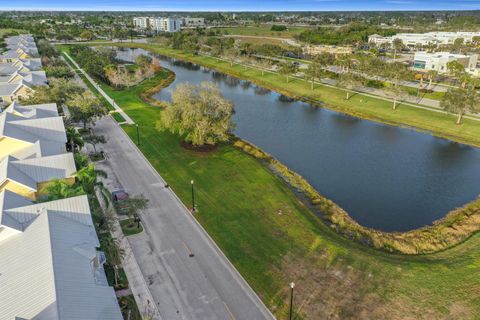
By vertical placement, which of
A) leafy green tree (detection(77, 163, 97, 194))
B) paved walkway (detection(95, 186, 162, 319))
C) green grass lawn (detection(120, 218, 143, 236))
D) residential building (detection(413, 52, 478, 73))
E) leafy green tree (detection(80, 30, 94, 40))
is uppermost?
leafy green tree (detection(80, 30, 94, 40))

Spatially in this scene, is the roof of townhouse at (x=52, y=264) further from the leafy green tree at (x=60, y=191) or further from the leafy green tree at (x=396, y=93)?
the leafy green tree at (x=396, y=93)

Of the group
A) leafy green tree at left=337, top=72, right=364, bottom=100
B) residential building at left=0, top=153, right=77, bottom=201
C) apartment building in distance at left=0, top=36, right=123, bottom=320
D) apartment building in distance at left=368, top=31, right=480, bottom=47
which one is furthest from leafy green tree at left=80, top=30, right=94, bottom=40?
residential building at left=0, top=153, right=77, bottom=201

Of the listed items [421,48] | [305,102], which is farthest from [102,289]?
[421,48]

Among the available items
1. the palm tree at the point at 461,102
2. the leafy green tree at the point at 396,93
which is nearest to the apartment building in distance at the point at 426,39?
the leafy green tree at the point at 396,93

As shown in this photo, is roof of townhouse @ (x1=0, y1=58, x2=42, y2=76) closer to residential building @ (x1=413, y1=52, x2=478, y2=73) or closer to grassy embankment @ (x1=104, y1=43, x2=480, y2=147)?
grassy embankment @ (x1=104, y1=43, x2=480, y2=147)

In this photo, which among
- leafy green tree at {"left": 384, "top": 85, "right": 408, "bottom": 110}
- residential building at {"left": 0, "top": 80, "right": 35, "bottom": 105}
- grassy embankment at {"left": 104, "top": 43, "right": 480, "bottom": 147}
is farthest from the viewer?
leafy green tree at {"left": 384, "top": 85, "right": 408, "bottom": 110}

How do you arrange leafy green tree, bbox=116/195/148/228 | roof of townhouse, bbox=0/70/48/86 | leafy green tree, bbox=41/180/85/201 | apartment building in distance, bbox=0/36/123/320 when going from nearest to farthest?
apartment building in distance, bbox=0/36/123/320 < leafy green tree, bbox=41/180/85/201 < leafy green tree, bbox=116/195/148/228 < roof of townhouse, bbox=0/70/48/86

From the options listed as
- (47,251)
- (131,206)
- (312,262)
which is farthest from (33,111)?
(312,262)
